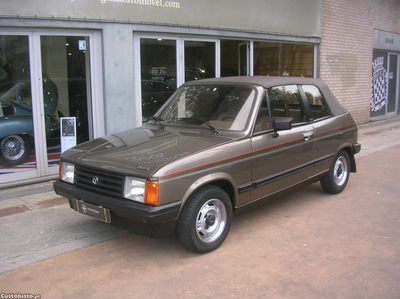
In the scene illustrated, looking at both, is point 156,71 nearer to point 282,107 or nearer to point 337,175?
point 282,107

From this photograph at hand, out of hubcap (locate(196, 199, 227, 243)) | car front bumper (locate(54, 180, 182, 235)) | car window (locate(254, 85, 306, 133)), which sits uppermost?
car window (locate(254, 85, 306, 133))

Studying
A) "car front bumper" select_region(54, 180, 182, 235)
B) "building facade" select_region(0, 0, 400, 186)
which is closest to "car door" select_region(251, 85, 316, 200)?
"car front bumper" select_region(54, 180, 182, 235)

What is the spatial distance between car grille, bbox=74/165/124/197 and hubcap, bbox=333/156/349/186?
3709mm

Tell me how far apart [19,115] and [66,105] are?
2.88ft

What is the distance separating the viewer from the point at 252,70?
10.5m

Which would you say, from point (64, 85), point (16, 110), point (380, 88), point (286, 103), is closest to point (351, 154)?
point (286, 103)

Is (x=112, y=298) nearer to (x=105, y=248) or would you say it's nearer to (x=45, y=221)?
(x=105, y=248)

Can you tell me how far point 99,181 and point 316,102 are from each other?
3.40 metres

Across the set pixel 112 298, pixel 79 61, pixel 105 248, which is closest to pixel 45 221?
pixel 105 248

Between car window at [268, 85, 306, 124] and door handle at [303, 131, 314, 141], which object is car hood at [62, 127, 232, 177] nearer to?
car window at [268, 85, 306, 124]

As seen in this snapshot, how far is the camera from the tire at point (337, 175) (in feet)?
20.1

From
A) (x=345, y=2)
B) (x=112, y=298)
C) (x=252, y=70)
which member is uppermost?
(x=345, y=2)

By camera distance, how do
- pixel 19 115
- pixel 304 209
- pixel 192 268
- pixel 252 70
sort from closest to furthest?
pixel 192 268 < pixel 304 209 < pixel 19 115 < pixel 252 70

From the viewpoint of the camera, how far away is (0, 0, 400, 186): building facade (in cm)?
682
